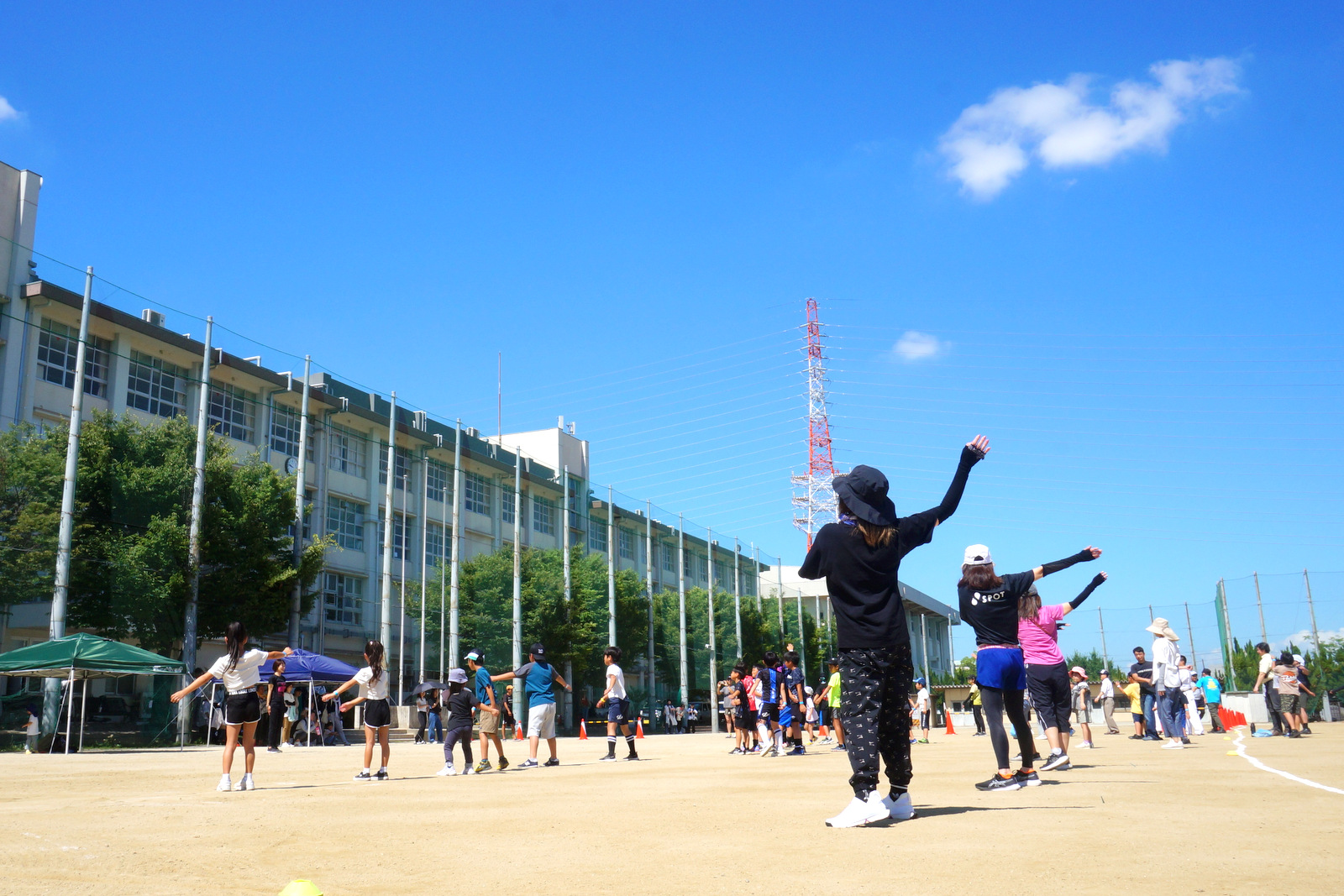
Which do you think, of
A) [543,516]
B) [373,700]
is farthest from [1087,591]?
[543,516]

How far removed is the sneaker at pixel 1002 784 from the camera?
8.28m

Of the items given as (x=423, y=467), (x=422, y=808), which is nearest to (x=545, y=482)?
(x=423, y=467)

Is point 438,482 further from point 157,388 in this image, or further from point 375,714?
point 375,714

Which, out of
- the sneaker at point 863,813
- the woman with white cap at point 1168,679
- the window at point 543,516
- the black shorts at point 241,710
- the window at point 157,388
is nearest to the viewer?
the sneaker at point 863,813

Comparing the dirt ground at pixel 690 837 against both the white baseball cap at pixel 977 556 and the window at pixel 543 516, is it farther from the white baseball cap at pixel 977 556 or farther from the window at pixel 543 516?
the window at pixel 543 516

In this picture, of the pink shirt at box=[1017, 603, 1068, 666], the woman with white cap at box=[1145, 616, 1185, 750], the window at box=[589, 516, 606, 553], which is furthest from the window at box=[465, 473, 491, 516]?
the pink shirt at box=[1017, 603, 1068, 666]

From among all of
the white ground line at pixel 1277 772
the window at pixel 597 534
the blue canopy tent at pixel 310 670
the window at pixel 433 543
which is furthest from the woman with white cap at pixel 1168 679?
the window at pixel 433 543

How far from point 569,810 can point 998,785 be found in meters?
3.29

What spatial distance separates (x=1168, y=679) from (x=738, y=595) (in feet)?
137

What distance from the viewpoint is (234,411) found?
36.8 m

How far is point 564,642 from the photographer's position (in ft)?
138

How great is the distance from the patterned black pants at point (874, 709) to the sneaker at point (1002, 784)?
262 cm

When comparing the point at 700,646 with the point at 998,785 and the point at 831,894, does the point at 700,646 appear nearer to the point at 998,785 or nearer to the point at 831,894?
the point at 998,785

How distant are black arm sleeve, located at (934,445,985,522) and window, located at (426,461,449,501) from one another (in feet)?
121
